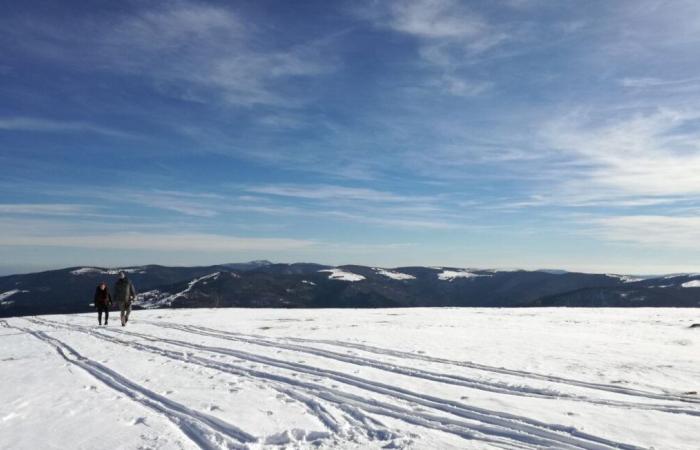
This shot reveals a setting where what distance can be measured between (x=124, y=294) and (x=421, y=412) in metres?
20.3

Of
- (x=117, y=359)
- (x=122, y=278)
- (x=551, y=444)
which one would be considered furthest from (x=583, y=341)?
(x=122, y=278)

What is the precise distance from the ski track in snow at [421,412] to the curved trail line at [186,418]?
1.42 meters

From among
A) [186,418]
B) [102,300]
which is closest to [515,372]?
[186,418]

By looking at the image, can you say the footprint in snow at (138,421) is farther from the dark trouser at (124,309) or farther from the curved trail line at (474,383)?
the dark trouser at (124,309)

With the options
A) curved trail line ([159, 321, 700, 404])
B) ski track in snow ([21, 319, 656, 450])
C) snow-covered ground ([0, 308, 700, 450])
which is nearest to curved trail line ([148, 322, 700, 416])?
snow-covered ground ([0, 308, 700, 450])

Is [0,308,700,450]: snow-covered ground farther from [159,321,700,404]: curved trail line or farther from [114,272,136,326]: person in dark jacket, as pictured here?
[114,272,136,326]: person in dark jacket

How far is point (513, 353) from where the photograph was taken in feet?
45.9

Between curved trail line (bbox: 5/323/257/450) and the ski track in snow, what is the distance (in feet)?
4.65

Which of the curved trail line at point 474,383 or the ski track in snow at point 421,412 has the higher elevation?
the ski track in snow at point 421,412

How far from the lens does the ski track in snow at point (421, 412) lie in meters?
6.47

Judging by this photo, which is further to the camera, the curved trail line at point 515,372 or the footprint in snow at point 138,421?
the curved trail line at point 515,372

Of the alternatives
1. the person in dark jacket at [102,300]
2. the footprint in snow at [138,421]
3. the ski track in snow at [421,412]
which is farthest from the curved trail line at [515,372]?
the person in dark jacket at [102,300]

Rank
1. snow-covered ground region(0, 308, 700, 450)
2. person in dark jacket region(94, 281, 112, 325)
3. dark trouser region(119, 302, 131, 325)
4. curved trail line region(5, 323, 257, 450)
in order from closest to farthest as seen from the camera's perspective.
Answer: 1. curved trail line region(5, 323, 257, 450)
2. snow-covered ground region(0, 308, 700, 450)
3. dark trouser region(119, 302, 131, 325)
4. person in dark jacket region(94, 281, 112, 325)

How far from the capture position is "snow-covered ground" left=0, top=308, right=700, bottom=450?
6.68 m
